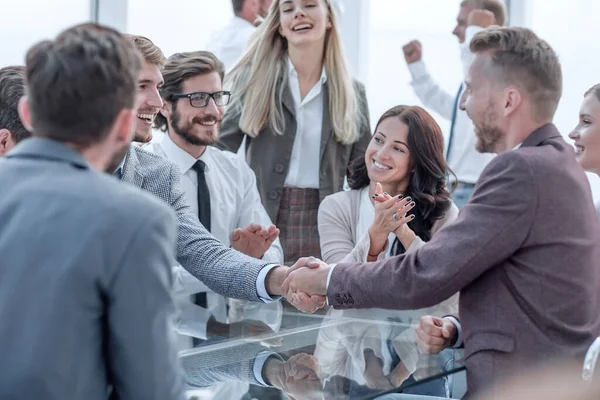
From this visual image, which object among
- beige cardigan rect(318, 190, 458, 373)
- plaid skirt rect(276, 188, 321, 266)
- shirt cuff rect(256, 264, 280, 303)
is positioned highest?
shirt cuff rect(256, 264, 280, 303)

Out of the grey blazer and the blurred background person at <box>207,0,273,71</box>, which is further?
the blurred background person at <box>207,0,273,71</box>

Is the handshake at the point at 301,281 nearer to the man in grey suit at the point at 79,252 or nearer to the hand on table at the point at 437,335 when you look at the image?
the hand on table at the point at 437,335

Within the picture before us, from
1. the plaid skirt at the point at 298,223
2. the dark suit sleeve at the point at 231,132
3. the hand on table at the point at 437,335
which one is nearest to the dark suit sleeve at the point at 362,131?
the plaid skirt at the point at 298,223

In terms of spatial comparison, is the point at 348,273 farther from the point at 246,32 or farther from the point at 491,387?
the point at 246,32

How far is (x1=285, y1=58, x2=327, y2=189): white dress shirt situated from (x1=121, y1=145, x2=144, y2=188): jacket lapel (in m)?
1.32

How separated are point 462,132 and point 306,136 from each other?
114 cm

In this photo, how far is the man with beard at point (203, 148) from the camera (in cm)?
347

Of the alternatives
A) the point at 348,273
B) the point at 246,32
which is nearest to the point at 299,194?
the point at 246,32

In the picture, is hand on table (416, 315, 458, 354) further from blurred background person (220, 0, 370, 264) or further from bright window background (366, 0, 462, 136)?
bright window background (366, 0, 462, 136)

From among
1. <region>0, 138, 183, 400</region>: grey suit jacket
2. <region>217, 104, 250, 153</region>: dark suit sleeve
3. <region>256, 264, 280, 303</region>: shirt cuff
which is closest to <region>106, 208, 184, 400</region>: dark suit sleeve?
<region>0, 138, 183, 400</region>: grey suit jacket

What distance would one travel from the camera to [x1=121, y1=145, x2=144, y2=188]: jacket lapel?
2.47m

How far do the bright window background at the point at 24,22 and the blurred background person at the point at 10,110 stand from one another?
1983mm

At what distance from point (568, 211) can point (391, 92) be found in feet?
12.0

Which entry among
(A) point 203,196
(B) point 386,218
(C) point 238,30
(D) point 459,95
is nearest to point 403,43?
(D) point 459,95
